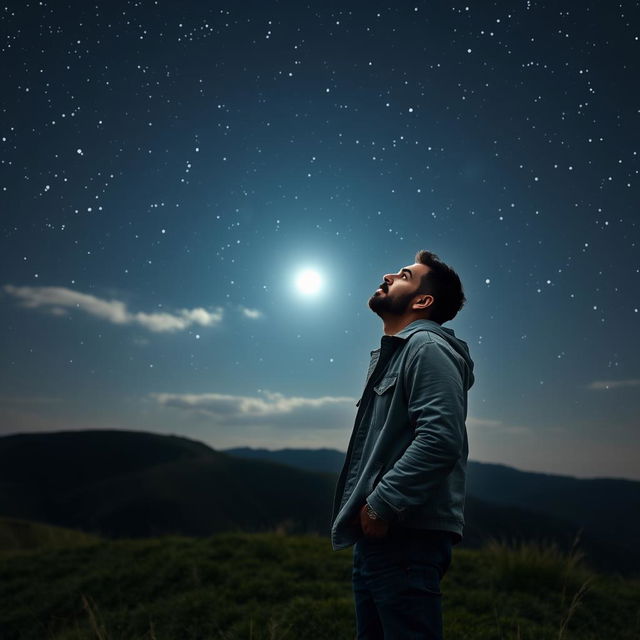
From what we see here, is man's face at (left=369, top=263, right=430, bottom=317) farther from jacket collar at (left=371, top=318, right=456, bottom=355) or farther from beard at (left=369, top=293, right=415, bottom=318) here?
jacket collar at (left=371, top=318, right=456, bottom=355)

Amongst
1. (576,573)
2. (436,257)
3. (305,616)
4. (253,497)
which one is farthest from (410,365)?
(253,497)

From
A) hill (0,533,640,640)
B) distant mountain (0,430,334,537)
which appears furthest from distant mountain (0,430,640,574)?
hill (0,533,640,640)

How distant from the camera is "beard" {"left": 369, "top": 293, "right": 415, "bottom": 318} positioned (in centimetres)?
256

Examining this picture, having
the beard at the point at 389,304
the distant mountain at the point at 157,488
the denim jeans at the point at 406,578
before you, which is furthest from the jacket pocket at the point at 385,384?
the distant mountain at the point at 157,488

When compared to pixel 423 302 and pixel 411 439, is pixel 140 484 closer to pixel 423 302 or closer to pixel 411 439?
pixel 423 302

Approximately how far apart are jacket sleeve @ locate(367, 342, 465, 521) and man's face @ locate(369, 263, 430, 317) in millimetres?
649

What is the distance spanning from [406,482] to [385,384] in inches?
20.9

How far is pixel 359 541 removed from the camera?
201cm

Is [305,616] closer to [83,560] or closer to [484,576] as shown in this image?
[484,576]

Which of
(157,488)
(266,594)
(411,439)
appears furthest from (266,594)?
(157,488)

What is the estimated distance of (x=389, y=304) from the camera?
2.59 metres

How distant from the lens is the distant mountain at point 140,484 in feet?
194

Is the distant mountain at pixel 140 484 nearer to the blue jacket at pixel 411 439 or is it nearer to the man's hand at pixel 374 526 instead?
the blue jacket at pixel 411 439

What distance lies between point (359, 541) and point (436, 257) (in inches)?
62.6
